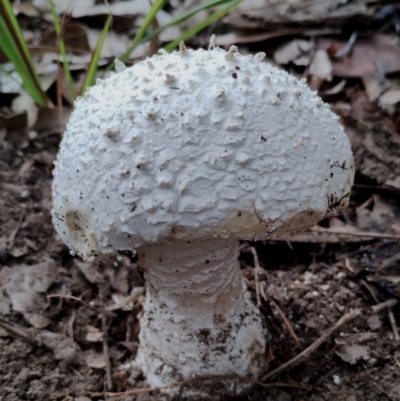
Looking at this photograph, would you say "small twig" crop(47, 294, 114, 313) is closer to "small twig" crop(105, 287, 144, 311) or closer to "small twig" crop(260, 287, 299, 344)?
"small twig" crop(105, 287, 144, 311)

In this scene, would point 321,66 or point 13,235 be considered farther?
point 321,66

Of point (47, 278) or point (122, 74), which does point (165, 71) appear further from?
point (47, 278)

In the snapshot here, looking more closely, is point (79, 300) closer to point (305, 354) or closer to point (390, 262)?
point (305, 354)

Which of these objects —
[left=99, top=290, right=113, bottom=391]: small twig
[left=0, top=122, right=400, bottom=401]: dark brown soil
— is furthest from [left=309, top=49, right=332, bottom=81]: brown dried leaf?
[left=99, top=290, right=113, bottom=391]: small twig

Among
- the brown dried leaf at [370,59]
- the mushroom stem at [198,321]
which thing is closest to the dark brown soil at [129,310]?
the mushroom stem at [198,321]

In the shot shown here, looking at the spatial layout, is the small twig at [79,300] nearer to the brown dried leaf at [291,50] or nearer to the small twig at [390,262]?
the small twig at [390,262]

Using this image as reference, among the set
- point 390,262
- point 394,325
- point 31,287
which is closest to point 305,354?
point 394,325
